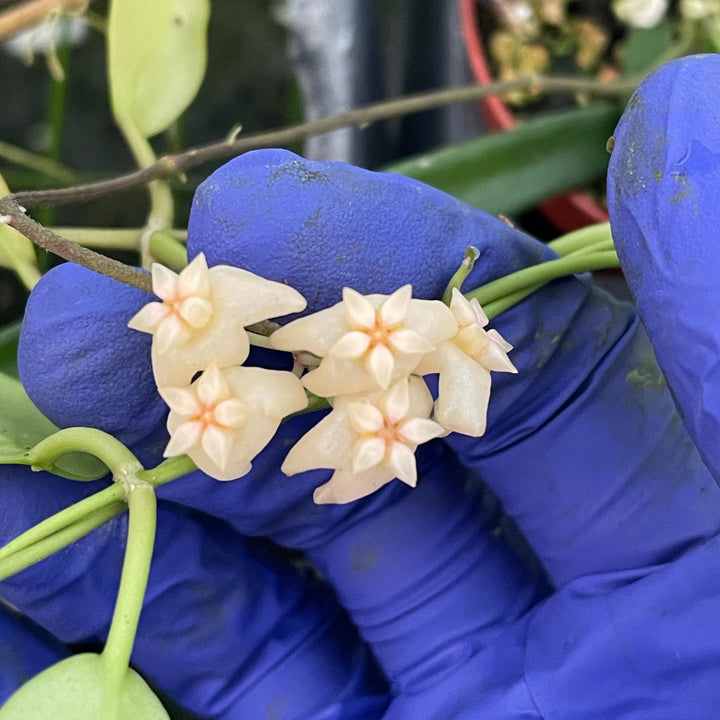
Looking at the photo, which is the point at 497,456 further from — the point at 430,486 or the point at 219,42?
the point at 219,42

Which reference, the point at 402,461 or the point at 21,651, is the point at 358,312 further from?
the point at 21,651

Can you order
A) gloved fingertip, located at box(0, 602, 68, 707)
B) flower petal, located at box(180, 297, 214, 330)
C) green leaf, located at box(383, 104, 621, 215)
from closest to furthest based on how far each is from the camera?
flower petal, located at box(180, 297, 214, 330) < gloved fingertip, located at box(0, 602, 68, 707) < green leaf, located at box(383, 104, 621, 215)

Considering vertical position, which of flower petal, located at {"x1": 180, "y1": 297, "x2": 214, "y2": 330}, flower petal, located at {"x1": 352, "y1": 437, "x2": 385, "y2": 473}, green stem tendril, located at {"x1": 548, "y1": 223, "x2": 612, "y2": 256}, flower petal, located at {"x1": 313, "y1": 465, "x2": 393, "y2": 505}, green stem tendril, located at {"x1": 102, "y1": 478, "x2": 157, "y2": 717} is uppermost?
flower petal, located at {"x1": 180, "y1": 297, "x2": 214, "y2": 330}

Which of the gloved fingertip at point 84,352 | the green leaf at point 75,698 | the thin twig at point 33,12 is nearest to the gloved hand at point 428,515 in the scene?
the gloved fingertip at point 84,352

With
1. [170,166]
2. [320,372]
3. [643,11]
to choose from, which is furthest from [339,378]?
[643,11]

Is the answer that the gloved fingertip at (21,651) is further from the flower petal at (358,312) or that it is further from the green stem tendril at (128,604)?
the flower petal at (358,312)

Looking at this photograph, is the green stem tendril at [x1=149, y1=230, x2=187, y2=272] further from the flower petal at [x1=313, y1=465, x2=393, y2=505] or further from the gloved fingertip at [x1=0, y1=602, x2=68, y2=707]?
the gloved fingertip at [x1=0, y1=602, x2=68, y2=707]

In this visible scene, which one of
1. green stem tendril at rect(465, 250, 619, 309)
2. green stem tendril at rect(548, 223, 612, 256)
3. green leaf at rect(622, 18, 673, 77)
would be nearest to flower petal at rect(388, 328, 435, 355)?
green stem tendril at rect(465, 250, 619, 309)
